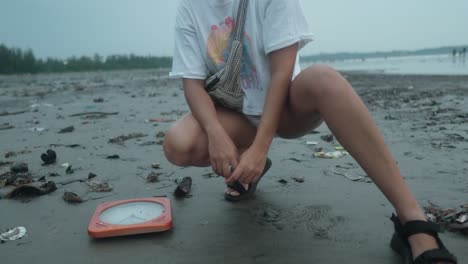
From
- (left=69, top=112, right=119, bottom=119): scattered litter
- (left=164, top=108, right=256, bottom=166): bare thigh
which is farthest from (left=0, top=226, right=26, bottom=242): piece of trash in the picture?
(left=69, top=112, right=119, bottom=119): scattered litter

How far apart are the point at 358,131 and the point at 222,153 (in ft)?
2.49

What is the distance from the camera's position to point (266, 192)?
2857mm

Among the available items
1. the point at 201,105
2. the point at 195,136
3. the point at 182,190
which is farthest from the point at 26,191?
the point at 201,105

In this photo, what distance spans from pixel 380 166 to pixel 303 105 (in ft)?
1.86

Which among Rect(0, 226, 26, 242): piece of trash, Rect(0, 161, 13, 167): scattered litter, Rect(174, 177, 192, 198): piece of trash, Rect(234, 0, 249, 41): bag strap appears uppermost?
Rect(234, 0, 249, 41): bag strap

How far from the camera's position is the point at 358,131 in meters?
1.90

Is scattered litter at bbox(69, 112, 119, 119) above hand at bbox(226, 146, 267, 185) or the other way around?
Answer: the other way around

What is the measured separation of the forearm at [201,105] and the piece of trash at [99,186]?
116cm

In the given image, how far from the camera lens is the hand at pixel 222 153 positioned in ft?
6.90

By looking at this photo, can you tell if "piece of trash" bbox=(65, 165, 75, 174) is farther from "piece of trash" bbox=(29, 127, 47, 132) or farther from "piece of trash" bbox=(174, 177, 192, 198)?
"piece of trash" bbox=(29, 127, 47, 132)

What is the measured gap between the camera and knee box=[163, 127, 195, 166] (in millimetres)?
2414

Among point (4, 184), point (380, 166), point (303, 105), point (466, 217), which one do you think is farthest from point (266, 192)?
point (4, 184)

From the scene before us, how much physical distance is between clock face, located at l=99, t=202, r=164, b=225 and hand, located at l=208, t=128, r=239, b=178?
53cm

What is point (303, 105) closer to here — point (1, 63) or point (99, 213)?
point (99, 213)
